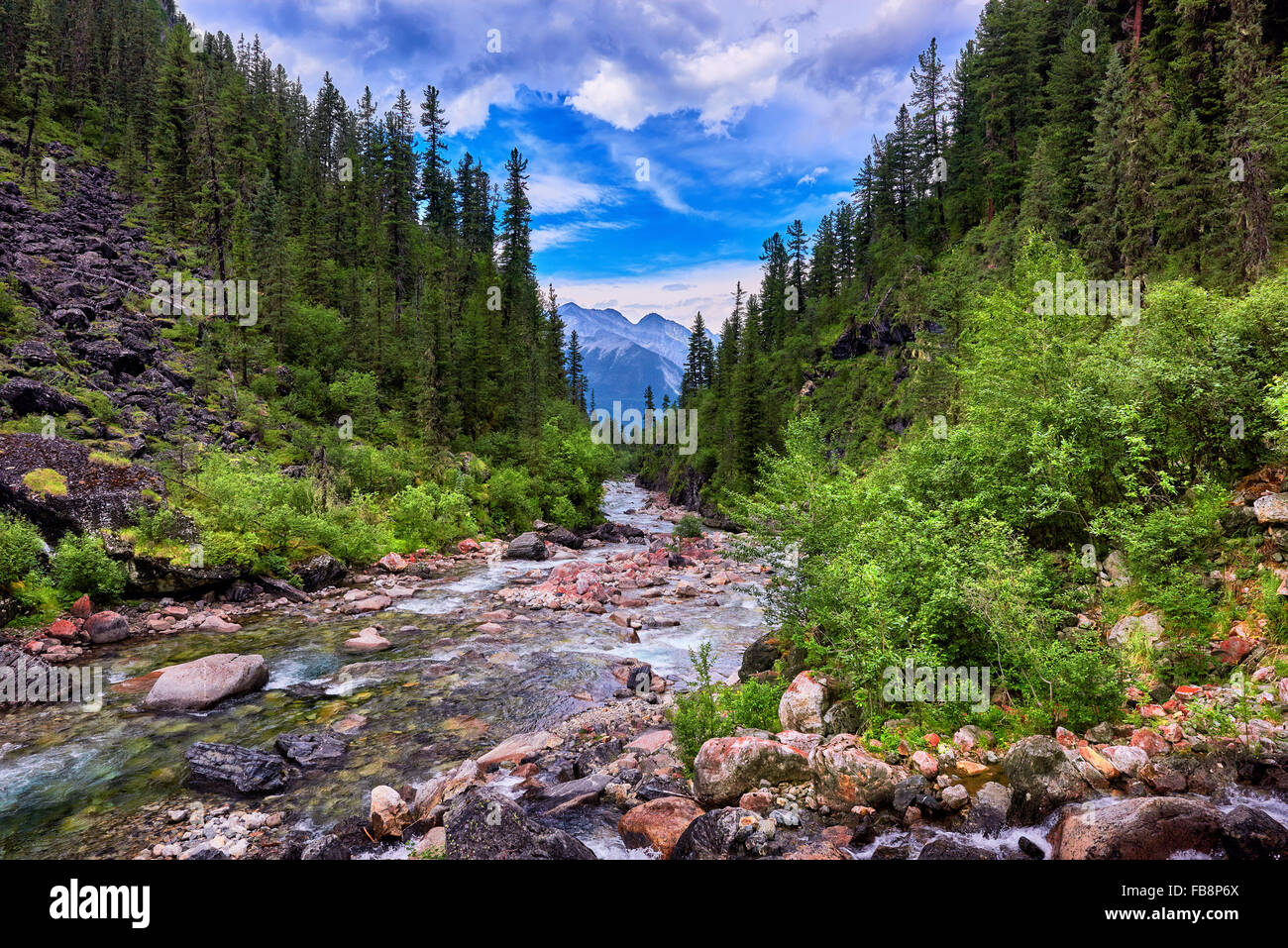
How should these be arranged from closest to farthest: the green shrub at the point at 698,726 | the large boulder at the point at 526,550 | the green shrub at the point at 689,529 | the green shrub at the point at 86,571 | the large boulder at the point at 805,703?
the green shrub at the point at 698,726, the large boulder at the point at 805,703, the green shrub at the point at 86,571, the large boulder at the point at 526,550, the green shrub at the point at 689,529

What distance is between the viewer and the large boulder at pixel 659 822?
274 inches

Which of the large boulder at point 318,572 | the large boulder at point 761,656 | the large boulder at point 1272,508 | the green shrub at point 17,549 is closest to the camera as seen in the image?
the large boulder at point 1272,508

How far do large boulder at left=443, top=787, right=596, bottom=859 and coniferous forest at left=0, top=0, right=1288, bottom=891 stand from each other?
0.05 m

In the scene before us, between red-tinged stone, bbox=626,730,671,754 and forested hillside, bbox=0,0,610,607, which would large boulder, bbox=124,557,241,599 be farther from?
red-tinged stone, bbox=626,730,671,754

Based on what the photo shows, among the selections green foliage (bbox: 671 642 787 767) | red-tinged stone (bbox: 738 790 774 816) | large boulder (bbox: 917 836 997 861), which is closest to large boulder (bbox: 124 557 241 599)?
green foliage (bbox: 671 642 787 767)

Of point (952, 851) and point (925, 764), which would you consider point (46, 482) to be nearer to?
point (925, 764)

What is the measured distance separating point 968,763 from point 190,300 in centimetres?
5127

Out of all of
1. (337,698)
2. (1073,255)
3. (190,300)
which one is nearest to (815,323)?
(1073,255)

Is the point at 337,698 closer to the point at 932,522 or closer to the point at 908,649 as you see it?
the point at 908,649

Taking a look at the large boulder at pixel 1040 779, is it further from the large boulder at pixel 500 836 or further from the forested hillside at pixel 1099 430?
the large boulder at pixel 500 836

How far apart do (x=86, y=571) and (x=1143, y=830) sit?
2406 cm

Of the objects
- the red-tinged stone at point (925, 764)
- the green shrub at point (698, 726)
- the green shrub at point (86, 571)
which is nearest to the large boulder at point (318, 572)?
the green shrub at point (86, 571)

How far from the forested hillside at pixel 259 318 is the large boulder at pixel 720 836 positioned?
66.1 feet

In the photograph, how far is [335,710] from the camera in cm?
1198
